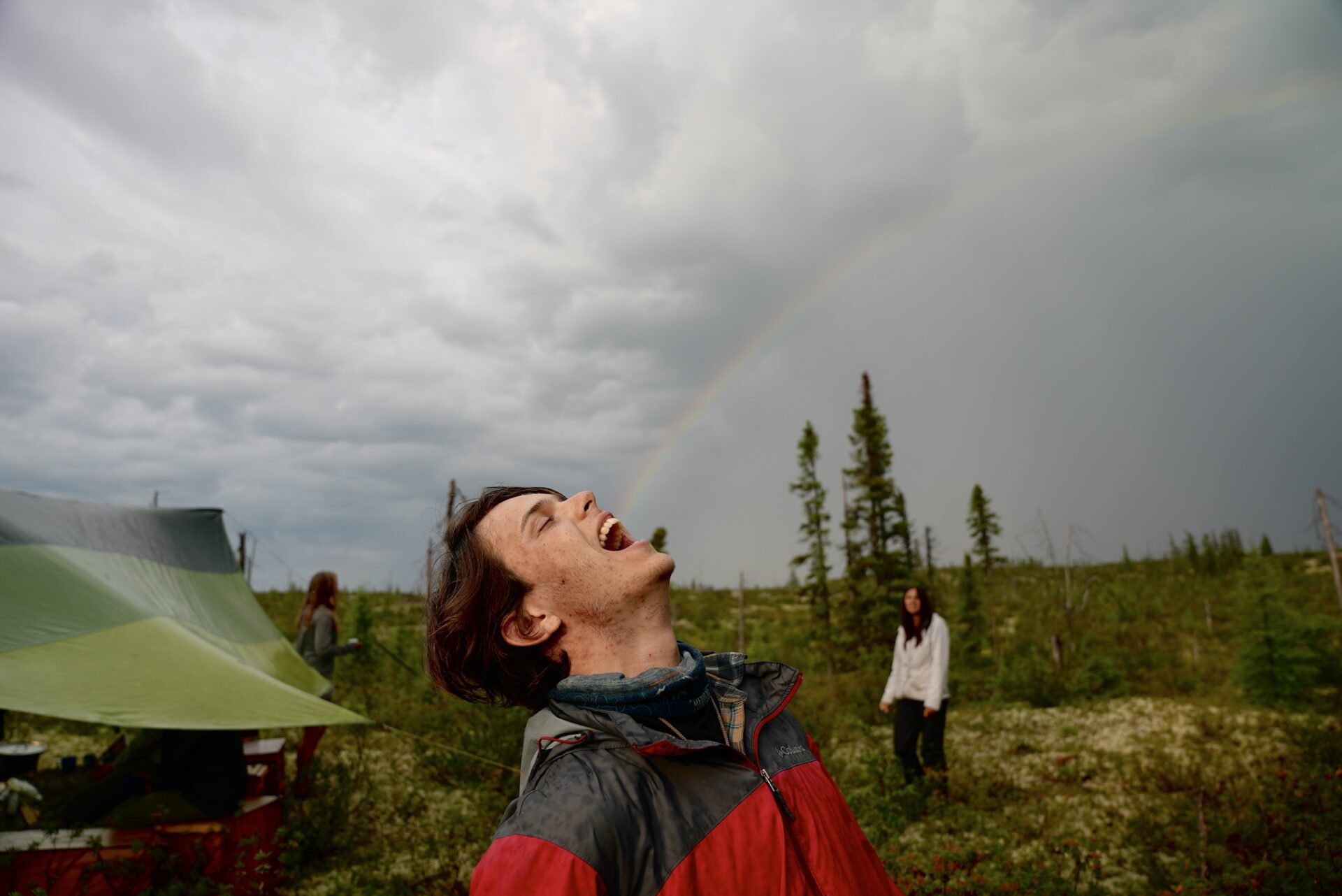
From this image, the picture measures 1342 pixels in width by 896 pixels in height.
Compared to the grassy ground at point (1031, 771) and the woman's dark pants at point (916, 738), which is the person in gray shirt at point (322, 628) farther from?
the woman's dark pants at point (916, 738)

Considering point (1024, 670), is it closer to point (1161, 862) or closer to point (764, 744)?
point (1161, 862)

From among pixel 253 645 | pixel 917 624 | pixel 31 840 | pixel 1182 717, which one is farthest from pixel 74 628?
pixel 1182 717

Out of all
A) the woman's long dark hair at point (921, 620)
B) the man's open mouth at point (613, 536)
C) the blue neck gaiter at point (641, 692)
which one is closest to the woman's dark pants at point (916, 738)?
the woman's long dark hair at point (921, 620)

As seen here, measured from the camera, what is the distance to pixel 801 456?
2817 centimetres

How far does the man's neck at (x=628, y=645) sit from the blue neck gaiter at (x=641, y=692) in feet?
0.21

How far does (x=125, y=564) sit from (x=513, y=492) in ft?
20.8

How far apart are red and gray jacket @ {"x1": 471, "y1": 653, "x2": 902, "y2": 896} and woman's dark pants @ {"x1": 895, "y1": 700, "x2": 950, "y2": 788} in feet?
22.6

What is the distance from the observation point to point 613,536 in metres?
1.87

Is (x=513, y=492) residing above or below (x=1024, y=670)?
above

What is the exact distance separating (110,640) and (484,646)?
4.95 metres

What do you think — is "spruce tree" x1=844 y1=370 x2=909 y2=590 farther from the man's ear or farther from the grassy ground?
the man's ear

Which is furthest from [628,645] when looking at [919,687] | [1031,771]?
Answer: [1031,771]

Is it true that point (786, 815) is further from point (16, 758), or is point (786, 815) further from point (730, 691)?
point (16, 758)

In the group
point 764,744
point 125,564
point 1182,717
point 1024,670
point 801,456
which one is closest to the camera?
point 764,744
